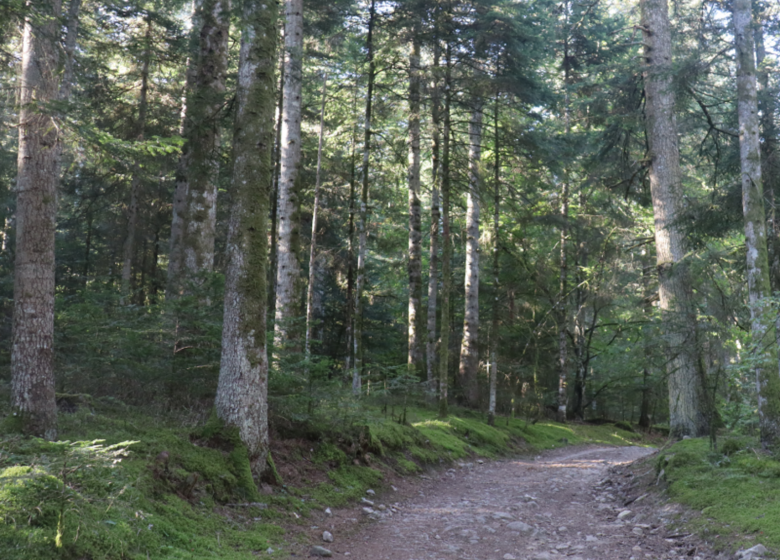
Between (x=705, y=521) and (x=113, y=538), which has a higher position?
(x=113, y=538)

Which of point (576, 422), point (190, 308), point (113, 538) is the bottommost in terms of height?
point (576, 422)

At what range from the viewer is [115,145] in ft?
19.8

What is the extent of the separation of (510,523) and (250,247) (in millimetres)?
4767

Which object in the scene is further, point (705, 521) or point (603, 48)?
point (603, 48)

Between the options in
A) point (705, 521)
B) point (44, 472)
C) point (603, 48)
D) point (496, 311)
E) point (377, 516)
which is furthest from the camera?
point (603, 48)

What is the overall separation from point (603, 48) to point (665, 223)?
47.0ft

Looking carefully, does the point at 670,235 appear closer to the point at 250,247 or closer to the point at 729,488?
the point at 729,488

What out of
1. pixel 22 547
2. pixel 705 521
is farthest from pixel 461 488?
pixel 22 547

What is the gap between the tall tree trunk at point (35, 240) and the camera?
5.71 meters

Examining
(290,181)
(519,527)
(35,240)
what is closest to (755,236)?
(519,527)

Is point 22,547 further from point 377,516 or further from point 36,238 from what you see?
point 377,516

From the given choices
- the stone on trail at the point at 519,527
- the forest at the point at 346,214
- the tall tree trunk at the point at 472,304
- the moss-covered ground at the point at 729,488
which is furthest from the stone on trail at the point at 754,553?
the tall tree trunk at the point at 472,304

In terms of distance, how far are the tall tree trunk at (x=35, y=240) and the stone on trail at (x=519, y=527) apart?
211 inches

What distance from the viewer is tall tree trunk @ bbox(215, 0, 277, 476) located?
6.29m
